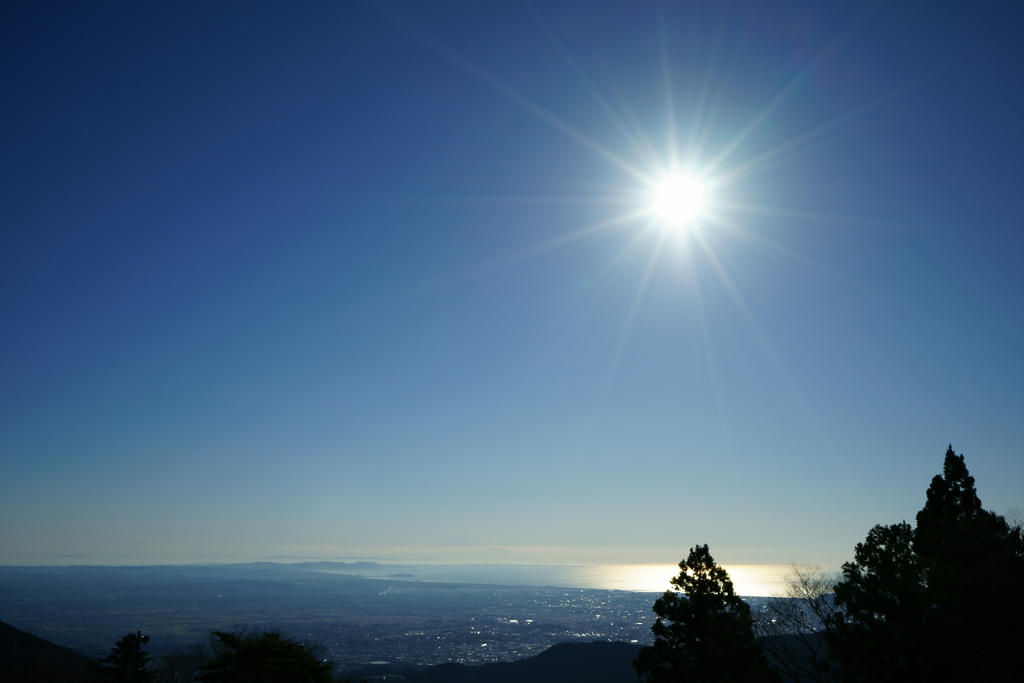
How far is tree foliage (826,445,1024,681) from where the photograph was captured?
22.4 m

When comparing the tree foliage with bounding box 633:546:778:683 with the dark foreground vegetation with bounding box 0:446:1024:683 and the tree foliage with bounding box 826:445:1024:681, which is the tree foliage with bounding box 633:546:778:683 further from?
the tree foliage with bounding box 826:445:1024:681

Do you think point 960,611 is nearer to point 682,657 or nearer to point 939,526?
point 939,526

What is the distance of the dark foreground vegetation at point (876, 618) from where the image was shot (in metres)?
22.3

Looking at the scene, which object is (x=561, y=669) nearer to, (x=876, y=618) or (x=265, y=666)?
(x=876, y=618)

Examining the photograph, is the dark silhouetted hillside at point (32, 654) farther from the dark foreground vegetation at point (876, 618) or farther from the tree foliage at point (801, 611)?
the tree foliage at point (801, 611)

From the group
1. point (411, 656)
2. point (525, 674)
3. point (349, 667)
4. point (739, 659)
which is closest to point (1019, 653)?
point (739, 659)

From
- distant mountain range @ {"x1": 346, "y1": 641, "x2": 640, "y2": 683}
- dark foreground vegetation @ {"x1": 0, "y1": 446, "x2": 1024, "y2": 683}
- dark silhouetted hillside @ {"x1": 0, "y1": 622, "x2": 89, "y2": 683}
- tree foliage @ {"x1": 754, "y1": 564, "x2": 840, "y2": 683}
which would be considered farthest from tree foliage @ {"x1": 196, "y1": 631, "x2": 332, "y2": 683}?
distant mountain range @ {"x1": 346, "y1": 641, "x2": 640, "y2": 683}

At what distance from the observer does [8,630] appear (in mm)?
86125

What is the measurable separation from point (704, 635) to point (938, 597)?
1023 centimetres

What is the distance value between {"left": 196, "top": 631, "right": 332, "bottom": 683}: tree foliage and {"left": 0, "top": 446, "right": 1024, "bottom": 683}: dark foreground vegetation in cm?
4

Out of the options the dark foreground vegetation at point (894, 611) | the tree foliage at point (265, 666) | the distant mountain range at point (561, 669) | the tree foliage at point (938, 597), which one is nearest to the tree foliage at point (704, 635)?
the dark foreground vegetation at point (894, 611)

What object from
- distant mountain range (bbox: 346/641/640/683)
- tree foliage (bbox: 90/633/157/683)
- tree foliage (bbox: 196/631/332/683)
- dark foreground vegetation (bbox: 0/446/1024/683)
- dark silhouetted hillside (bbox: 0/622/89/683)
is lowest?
distant mountain range (bbox: 346/641/640/683)

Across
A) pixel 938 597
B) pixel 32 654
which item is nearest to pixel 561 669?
pixel 32 654

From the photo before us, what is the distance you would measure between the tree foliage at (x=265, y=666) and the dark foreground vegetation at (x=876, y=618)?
42mm
